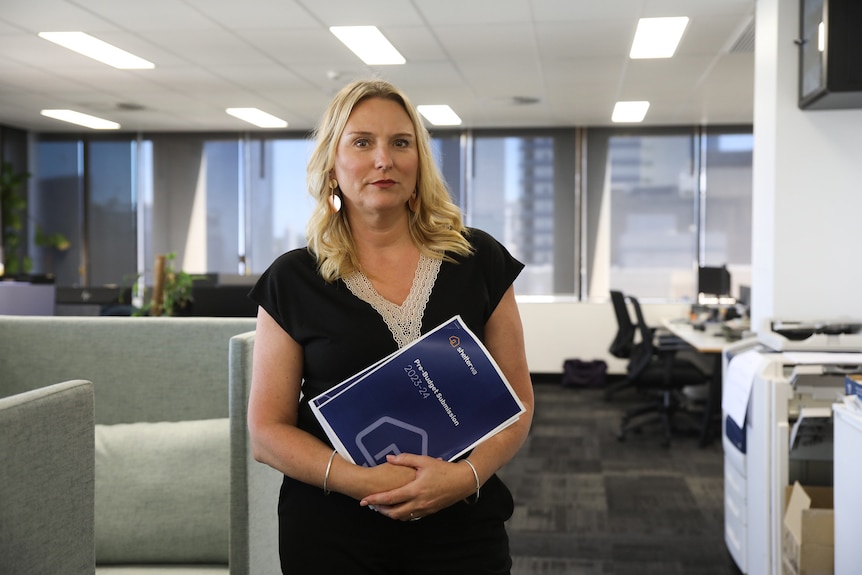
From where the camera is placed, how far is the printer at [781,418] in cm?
283

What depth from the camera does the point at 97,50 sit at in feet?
17.9

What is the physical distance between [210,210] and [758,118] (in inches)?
260

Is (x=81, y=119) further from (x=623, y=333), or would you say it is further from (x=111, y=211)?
(x=623, y=333)

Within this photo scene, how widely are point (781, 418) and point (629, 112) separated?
17.8ft

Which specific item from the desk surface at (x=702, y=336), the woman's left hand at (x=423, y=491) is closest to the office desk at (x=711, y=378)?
the desk surface at (x=702, y=336)

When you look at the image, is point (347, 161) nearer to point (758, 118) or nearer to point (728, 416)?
point (728, 416)

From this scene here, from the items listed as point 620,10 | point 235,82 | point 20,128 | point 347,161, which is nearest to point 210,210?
point 20,128

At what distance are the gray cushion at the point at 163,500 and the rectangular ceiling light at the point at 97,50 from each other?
144 inches

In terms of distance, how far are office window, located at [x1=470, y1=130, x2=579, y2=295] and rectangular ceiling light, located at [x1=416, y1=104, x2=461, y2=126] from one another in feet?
1.80

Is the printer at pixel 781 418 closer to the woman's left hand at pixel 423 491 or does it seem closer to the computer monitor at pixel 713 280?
the woman's left hand at pixel 423 491

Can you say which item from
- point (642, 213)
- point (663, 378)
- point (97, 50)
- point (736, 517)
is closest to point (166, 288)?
point (97, 50)

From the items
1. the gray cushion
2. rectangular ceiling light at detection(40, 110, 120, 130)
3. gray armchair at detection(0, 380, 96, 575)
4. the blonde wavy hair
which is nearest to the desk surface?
the gray cushion

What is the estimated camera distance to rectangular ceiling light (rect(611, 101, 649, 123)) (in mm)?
7414

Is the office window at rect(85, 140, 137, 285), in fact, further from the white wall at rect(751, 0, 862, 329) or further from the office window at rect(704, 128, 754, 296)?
the white wall at rect(751, 0, 862, 329)
